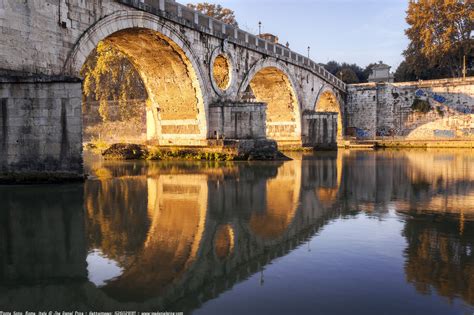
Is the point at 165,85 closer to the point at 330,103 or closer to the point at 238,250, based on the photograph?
the point at 238,250

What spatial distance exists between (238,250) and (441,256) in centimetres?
228

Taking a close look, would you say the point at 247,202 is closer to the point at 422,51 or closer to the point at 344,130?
the point at 344,130

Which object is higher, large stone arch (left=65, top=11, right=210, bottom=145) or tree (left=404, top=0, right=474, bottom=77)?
tree (left=404, top=0, right=474, bottom=77)

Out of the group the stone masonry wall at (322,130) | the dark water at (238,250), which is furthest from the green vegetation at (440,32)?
the dark water at (238,250)

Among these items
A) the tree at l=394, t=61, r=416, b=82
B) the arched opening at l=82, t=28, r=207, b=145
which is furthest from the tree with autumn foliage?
the tree at l=394, t=61, r=416, b=82

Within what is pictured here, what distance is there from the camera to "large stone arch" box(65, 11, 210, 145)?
1574cm

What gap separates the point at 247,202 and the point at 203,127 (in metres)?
11.7

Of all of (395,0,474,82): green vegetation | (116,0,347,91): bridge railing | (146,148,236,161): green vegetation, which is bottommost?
(146,148,236,161): green vegetation

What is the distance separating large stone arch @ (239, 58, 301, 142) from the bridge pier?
748 inches

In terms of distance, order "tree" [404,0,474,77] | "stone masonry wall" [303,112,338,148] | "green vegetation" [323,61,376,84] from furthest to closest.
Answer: "green vegetation" [323,61,376,84]
"tree" [404,0,474,77]
"stone masonry wall" [303,112,338,148]

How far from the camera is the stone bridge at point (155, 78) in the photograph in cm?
1088

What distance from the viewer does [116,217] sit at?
741 centimetres

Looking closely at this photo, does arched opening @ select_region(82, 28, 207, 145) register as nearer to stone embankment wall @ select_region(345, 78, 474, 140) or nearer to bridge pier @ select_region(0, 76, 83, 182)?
bridge pier @ select_region(0, 76, 83, 182)

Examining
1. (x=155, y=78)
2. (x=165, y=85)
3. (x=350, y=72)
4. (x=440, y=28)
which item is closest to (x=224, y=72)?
(x=165, y=85)
